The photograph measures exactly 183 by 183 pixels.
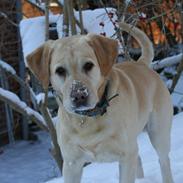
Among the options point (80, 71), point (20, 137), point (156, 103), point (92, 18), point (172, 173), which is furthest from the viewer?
point (20, 137)

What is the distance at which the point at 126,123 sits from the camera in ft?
10.9

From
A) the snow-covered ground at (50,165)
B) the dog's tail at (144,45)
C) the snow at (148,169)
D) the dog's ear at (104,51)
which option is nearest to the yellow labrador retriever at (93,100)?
the dog's ear at (104,51)

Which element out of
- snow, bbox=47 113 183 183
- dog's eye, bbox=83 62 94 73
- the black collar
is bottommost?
snow, bbox=47 113 183 183

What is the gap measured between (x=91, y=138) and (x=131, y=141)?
25cm

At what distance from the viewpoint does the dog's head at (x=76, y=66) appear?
9.77 ft

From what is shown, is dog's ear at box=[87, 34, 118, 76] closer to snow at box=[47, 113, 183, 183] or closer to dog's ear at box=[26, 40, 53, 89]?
dog's ear at box=[26, 40, 53, 89]

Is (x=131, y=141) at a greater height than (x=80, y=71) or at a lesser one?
lesser

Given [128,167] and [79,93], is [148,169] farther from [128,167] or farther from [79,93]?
[79,93]

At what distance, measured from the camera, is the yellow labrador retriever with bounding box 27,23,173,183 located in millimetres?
3033

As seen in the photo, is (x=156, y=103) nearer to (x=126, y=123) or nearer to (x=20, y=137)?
(x=126, y=123)

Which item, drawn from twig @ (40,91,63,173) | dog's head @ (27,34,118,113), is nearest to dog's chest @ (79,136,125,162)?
dog's head @ (27,34,118,113)

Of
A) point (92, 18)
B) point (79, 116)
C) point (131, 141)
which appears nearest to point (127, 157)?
point (131, 141)

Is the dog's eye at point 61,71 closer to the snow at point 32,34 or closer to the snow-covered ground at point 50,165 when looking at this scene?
the snow-covered ground at point 50,165

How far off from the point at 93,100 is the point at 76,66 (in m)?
0.20
